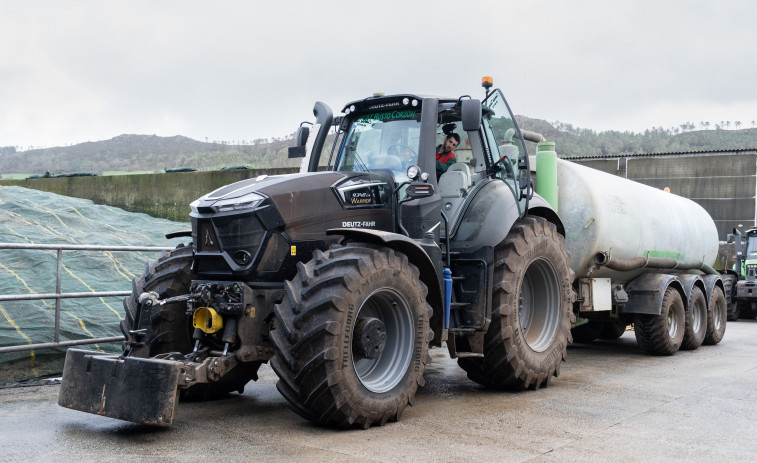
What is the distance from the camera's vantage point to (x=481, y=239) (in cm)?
771

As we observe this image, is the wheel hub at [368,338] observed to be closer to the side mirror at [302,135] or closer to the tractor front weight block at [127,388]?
the tractor front weight block at [127,388]

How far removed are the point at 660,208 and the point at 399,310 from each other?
6.72m

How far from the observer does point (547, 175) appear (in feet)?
31.4

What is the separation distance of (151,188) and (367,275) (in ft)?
74.2

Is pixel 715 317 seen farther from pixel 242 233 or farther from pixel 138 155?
pixel 138 155

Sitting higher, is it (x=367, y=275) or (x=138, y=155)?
(x=138, y=155)

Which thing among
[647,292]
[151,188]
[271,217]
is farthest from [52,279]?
[151,188]

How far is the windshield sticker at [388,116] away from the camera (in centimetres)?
766

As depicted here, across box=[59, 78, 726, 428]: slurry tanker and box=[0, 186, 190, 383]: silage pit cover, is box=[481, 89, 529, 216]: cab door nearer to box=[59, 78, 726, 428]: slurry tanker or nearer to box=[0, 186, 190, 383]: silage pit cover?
box=[59, 78, 726, 428]: slurry tanker

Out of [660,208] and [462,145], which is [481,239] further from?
[660,208]

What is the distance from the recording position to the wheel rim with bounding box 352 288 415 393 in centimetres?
640

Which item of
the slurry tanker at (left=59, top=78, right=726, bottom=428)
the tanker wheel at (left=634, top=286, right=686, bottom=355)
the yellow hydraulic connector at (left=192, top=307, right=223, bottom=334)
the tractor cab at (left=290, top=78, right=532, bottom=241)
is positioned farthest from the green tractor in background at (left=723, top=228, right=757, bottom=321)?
the yellow hydraulic connector at (left=192, top=307, right=223, bottom=334)

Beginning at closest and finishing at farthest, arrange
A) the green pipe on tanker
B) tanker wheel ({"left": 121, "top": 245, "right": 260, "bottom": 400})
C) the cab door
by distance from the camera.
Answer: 1. tanker wheel ({"left": 121, "top": 245, "right": 260, "bottom": 400})
2. the cab door
3. the green pipe on tanker

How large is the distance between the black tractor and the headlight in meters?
0.02
